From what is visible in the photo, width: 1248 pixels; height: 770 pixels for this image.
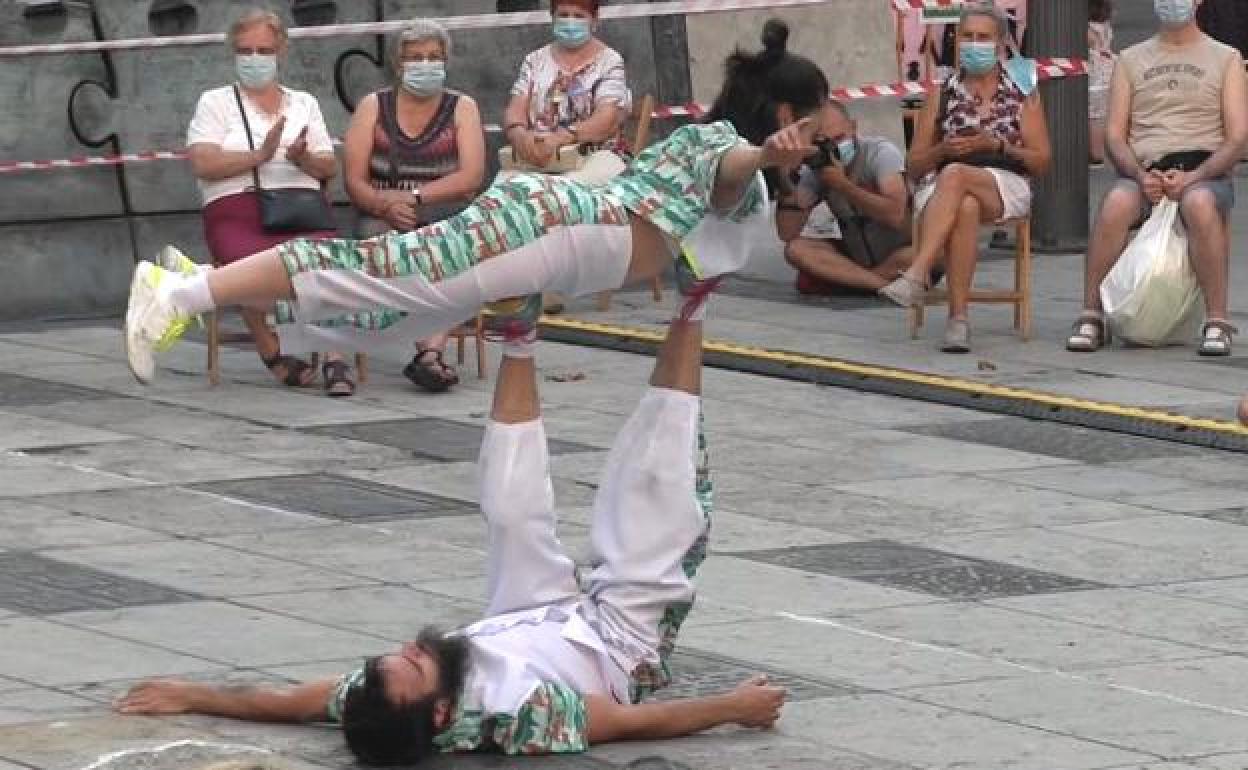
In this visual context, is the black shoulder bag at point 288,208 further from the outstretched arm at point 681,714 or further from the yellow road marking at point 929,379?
the outstretched arm at point 681,714

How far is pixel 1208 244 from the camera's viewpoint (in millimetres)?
13742

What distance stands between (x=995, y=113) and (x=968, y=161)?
25 cm

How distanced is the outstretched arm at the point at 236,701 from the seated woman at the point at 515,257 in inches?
30.5

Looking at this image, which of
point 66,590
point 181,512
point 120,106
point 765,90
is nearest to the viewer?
point 66,590

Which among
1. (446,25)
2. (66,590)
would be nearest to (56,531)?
(66,590)

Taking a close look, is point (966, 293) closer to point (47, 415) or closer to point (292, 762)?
point (47, 415)

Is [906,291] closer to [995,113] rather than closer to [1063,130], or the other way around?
[995,113]

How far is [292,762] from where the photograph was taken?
728cm

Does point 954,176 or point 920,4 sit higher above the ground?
point 920,4

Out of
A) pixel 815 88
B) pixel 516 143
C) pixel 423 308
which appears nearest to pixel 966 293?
pixel 815 88

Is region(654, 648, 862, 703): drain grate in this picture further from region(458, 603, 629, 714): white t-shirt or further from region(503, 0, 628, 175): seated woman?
region(503, 0, 628, 175): seated woman

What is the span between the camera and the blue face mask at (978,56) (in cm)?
1405

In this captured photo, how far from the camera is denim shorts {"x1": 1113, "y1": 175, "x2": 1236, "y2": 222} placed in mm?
13750

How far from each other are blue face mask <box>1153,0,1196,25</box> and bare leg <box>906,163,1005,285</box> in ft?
3.39
